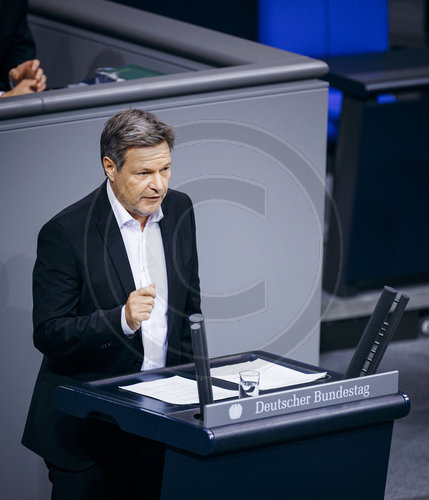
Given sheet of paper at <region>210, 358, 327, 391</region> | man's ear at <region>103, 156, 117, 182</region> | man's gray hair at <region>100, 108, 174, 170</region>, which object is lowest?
sheet of paper at <region>210, 358, 327, 391</region>

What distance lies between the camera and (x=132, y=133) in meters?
2.36

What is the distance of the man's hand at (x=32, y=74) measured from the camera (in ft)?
10.8

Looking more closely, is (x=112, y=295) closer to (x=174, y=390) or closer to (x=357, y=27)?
(x=174, y=390)

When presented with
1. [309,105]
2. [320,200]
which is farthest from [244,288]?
[309,105]

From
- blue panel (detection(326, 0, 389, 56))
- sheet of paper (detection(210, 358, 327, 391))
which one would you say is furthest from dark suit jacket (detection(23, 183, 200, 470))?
blue panel (detection(326, 0, 389, 56))

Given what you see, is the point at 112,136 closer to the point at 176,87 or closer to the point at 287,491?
the point at 176,87

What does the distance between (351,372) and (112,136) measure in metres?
0.70

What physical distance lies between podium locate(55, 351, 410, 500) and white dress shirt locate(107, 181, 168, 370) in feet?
0.97

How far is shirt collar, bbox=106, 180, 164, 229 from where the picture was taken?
8.13ft

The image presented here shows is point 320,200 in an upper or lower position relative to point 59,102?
lower

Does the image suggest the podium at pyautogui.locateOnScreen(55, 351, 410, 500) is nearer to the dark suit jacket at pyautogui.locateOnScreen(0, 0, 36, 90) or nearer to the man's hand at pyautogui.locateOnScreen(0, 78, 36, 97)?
the man's hand at pyautogui.locateOnScreen(0, 78, 36, 97)

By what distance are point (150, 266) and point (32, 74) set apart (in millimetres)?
1046

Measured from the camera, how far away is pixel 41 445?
8.41ft

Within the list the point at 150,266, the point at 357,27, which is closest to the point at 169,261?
the point at 150,266
